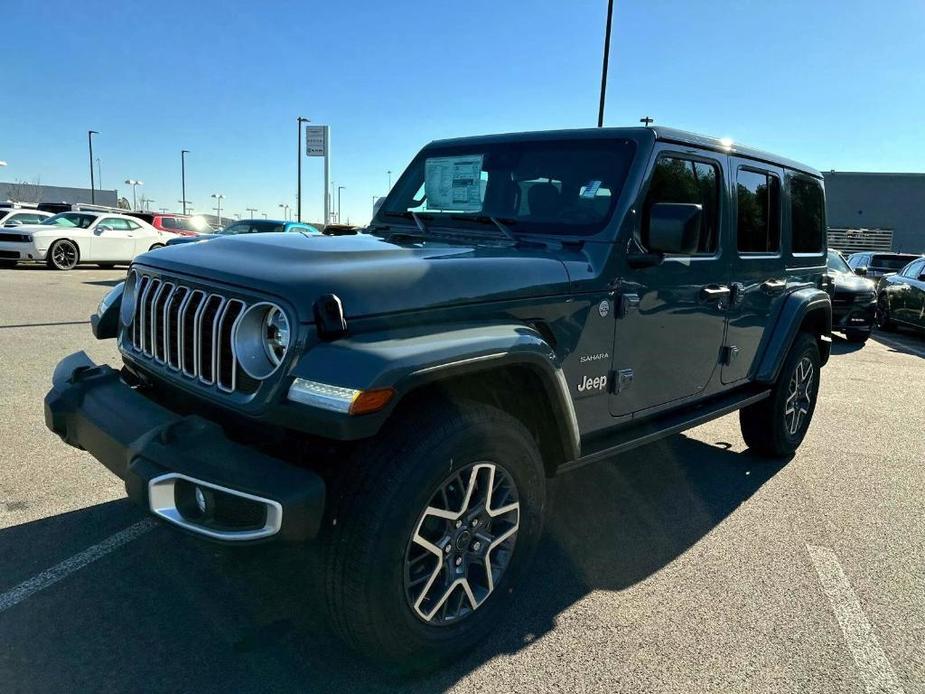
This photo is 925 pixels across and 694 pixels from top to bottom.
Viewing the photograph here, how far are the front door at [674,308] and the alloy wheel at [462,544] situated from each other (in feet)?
2.85

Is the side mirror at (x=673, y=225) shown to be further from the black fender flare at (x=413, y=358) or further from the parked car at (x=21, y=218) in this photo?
the parked car at (x=21, y=218)

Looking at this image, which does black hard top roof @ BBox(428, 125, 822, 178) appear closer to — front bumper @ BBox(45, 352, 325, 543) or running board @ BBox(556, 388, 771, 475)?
running board @ BBox(556, 388, 771, 475)

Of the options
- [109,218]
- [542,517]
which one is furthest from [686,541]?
[109,218]

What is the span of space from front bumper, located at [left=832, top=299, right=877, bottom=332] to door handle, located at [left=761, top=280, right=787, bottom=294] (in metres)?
7.17

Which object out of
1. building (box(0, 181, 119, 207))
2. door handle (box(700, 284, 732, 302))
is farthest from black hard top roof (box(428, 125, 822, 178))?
building (box(0, 181, 119, 207))

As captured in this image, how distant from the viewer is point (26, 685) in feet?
7.16

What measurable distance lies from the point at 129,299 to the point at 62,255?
53.8ft

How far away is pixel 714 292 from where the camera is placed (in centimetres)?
355

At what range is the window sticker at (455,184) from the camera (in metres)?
3.49

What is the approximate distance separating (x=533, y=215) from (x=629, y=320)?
0.70 m

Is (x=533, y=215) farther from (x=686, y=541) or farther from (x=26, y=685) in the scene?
(x=26, y=685)

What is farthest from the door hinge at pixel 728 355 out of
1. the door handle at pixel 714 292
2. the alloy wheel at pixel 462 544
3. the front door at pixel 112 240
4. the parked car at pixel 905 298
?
the front door at pixel 112 240

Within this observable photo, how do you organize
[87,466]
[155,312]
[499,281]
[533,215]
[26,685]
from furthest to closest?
1. [87,466]
2. [533,215]
3. [155,312]
4. [499,281]
5. [26,685]

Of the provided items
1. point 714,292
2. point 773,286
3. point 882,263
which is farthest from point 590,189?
point 882,263
